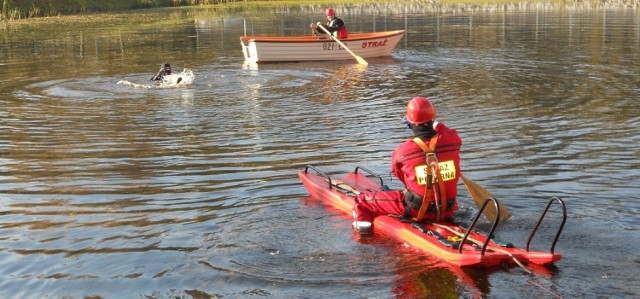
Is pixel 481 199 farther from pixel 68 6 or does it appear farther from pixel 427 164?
pixel 68 6

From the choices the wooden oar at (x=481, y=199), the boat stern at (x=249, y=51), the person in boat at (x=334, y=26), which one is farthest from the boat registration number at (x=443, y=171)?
the person in boat at (x=334, y=26)

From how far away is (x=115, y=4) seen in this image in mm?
56562

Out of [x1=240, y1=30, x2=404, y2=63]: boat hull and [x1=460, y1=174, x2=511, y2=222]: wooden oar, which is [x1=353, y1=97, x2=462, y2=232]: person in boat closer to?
[x1=460, y1=174, x2=511, y2=222]: wooden oar

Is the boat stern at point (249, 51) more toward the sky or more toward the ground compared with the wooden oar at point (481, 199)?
more toward the sky

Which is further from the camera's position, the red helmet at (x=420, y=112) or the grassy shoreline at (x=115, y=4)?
the grassy shoreline at (x=115, y=4)

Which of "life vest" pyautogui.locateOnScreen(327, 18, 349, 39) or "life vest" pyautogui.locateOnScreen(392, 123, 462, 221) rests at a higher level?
"life vest" pyautogui.locateOnScreen(327, 18, 349, 39)

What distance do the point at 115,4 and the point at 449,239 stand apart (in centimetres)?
5222

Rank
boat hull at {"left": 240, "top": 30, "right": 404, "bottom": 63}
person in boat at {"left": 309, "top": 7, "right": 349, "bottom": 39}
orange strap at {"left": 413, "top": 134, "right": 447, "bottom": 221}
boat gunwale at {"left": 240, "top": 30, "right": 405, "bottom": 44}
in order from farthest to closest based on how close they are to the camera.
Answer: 1. person in boat at {"left": 309, "top": 7, "right": 349, "bottom": 39}
2. boat hull at {"left": 240, "top": 30, "right": 404, "bottom": 63}
3. boat gunwale at {"left": 240, "top": 30, "right": 405, "bottom": 44}
4. orange strap at {"left": 413, "top": 134, "right": 447, "bottom": 221}

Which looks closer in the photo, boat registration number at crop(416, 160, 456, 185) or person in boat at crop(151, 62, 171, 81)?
boat registration number at crop(416, 160, 456, 185)

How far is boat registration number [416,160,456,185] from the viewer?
8.14m

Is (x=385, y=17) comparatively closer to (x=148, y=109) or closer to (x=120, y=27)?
(x=120, y=27)

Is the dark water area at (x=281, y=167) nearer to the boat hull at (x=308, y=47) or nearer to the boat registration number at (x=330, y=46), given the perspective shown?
the boat hull at (x=308, y=47)

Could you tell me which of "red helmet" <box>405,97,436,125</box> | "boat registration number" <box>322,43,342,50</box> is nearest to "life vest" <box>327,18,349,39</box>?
"boat registration number" <box>322,43,342,50</box>

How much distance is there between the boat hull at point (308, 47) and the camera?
82.0ft
